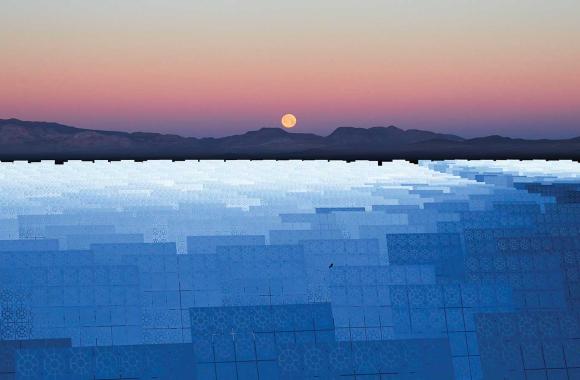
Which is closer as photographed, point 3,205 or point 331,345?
point 331,345

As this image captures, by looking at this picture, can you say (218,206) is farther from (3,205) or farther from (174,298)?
(174,298)

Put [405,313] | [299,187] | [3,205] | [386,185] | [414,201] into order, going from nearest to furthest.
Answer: [405,313] < [3,205] < [414,201] < [299,187] < [386,185]

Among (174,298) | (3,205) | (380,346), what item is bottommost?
(380,346)

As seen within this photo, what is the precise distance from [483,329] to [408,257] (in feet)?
14.3

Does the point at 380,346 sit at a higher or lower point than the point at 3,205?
lower

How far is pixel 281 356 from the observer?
1945cm

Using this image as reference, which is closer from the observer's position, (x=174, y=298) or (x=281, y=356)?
(x=281, y=356)

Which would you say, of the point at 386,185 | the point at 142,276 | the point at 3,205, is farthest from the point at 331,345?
the point at 386,185

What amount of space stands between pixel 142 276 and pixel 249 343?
4.23 metres

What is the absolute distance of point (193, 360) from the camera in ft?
63.3

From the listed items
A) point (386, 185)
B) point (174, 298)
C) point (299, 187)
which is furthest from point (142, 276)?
point (386, 185)

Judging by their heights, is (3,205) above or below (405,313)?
above

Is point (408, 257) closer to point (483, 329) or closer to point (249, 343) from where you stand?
point (483, 329)

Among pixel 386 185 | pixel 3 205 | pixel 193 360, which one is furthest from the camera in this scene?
pixel 386 185
